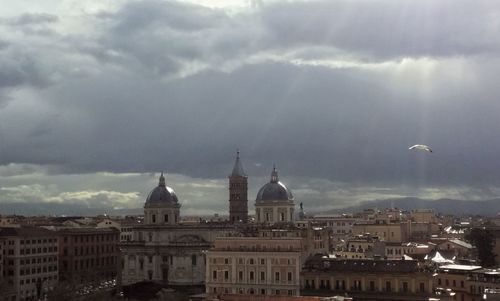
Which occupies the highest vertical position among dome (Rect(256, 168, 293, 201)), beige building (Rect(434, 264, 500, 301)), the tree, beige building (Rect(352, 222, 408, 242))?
dome (Rect(256, 168, 293, 201))

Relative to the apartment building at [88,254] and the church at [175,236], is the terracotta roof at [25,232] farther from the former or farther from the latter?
the church at [175,236]

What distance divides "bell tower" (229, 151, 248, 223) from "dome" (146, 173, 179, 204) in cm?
1331

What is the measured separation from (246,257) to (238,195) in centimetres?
4980

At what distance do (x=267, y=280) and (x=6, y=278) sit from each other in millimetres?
38828

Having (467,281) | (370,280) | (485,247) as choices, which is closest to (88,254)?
(370,280)

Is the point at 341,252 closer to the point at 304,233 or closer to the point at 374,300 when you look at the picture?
the point at 304,233

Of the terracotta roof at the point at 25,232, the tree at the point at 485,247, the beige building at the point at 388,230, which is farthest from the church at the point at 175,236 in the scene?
the tree at the point at 485,247

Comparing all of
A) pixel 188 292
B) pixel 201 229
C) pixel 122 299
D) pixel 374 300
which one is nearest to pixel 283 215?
pixel 201 229

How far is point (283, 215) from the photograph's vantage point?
12662cm

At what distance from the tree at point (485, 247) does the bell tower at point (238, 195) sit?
43.2m

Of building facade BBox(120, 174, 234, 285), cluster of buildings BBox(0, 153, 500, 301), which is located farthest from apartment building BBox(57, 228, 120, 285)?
building facade BBox(120, 174, 234, 285)

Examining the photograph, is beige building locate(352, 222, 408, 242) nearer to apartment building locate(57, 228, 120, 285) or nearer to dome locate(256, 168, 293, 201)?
dome locate(256, 168, 293, 201)

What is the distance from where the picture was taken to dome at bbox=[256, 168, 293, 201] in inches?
5017

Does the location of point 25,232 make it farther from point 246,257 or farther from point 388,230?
point 388,230
